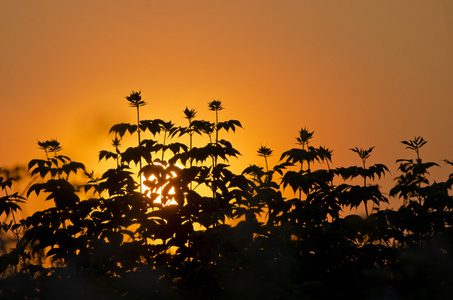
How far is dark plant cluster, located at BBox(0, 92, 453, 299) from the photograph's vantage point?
7473 mm

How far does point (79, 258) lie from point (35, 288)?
2.53 feet

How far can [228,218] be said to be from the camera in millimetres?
8039

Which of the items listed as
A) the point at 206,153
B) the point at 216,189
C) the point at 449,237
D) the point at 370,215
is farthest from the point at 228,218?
the point at 449,237

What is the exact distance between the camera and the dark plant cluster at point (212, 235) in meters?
7.47

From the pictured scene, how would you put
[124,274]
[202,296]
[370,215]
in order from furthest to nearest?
[370,215]
[124,274]
[202,296]

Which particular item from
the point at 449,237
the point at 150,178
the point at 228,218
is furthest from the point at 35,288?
the point at 449,237

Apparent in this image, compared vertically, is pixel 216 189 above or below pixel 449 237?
above

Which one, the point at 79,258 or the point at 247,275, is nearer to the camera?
the point at 247,275

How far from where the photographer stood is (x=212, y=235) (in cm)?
757

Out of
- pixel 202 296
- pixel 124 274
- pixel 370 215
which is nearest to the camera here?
pixel 202 296

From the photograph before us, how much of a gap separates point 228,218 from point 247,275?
931 millimetres

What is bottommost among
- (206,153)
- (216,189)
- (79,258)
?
(79,258)

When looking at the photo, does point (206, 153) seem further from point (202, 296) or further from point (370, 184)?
point (370, 184)

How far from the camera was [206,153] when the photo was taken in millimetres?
8094
